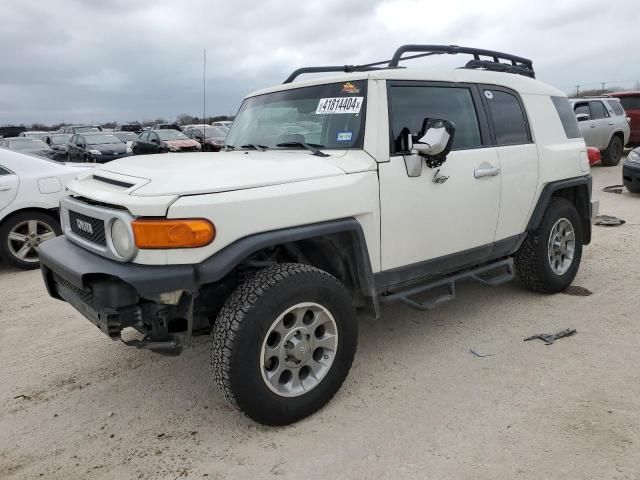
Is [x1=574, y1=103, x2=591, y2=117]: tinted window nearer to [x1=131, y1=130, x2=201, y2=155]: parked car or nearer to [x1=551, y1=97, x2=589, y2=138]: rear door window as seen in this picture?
[x1=551, y1=97, x2=589, y2=138]: rear door window

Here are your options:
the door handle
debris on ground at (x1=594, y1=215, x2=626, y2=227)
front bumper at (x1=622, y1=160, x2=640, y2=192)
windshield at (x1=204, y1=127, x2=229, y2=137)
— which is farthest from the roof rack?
windshield at (x1=204, y1=127, x2=229, y2=137)

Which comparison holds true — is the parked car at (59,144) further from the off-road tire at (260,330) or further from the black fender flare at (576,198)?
the off-road tire at (260,330)

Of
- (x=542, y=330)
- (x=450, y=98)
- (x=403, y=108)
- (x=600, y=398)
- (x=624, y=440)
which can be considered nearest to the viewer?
(x=624, y=440)

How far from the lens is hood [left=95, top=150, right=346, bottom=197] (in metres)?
2.63

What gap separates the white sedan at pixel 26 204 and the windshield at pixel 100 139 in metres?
11.9

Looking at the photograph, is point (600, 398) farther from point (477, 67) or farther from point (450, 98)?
point (477, 67)

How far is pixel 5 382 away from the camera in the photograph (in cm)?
358

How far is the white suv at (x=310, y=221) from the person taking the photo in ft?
8.55

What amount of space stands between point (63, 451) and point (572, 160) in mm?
4566

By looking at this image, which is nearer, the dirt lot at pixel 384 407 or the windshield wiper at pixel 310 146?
the dirt lot at pixel 384 407

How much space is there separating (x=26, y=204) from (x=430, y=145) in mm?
5179

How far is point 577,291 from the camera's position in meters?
4.89

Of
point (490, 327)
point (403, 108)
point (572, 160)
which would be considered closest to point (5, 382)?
point (403, 108)

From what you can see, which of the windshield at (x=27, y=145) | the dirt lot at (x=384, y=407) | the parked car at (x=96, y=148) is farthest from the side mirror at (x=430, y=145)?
the parked car at (x=96, y=148)
